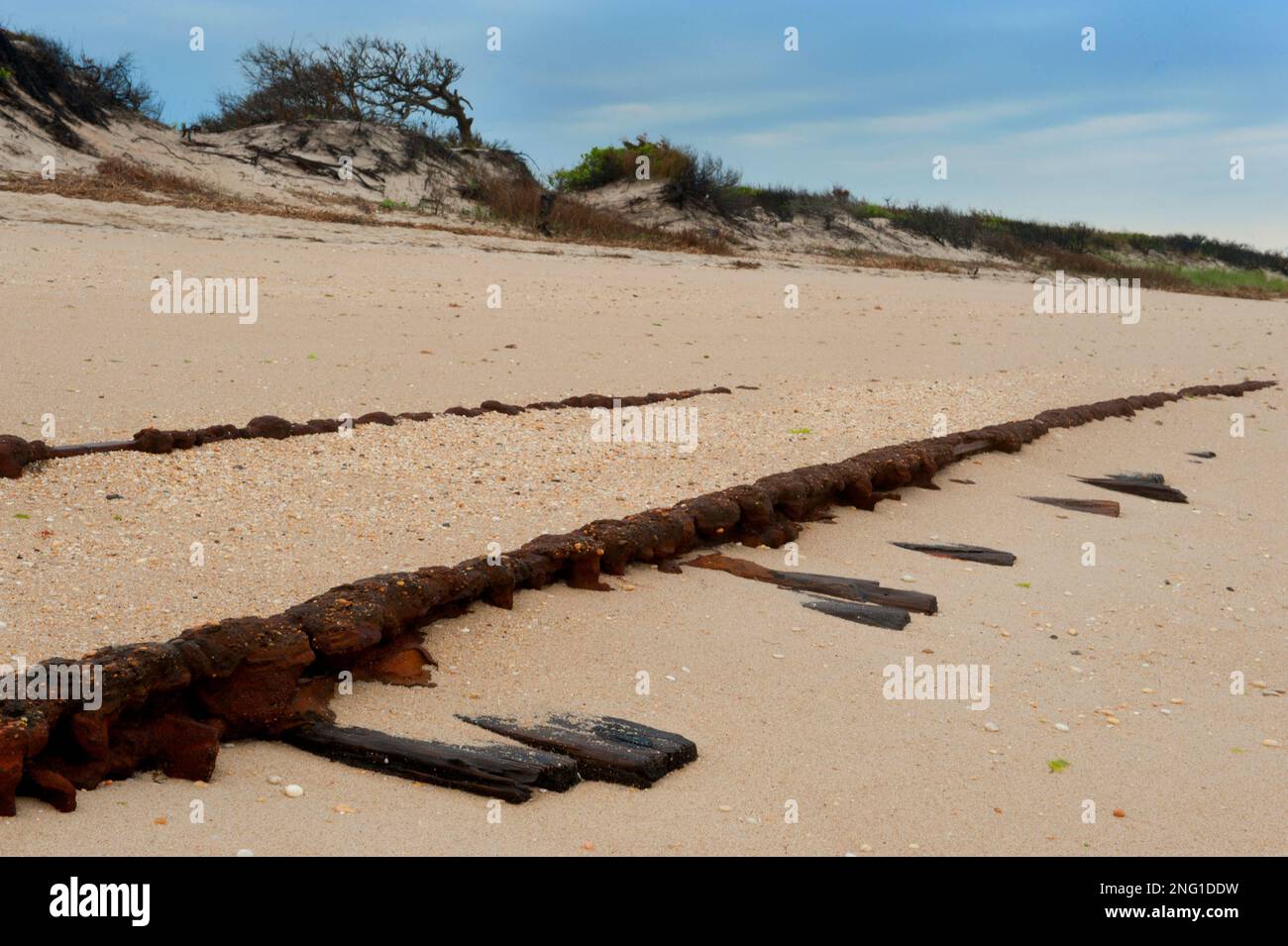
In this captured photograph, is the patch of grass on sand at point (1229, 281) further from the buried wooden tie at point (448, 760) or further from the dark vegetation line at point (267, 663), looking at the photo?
the buried wooden tie at point (448, 760)

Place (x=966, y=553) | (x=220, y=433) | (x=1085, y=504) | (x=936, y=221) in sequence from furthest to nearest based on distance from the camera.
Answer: (x=936, y=221) → (x=1085, y=504) → (x=220, y=433) → (x=966, y=553)

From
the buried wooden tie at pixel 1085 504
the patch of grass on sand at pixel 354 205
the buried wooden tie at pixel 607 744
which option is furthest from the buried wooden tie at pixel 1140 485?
the patch of grass on sand at pixel 354 205

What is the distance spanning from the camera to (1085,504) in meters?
7.05

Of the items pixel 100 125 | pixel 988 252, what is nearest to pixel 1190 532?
pixel 100 125

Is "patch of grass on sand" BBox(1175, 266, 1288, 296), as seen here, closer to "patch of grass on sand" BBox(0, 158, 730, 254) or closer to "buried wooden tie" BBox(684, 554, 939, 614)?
"patch of grass on sand" BBox(0, 158, 730, 254)

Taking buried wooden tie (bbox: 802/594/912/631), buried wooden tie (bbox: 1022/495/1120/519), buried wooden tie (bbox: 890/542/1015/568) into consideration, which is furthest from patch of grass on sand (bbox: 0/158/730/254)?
Answer: buried wooden tie (bbox: 802/594/912/631)

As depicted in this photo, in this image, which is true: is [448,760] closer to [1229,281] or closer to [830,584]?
[830,584]

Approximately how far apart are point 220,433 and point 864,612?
10.6ft

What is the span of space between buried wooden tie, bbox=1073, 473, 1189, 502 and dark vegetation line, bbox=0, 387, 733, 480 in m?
3.01

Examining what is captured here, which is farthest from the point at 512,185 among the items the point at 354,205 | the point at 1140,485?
the point at 1140,485

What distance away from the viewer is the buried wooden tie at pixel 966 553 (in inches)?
230

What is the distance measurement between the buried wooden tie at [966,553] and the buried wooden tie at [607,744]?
2690 millimetres

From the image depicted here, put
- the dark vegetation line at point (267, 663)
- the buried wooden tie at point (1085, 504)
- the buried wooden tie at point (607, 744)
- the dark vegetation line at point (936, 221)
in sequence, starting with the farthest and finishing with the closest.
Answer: the dark vegetation line at point (936, 221)
the buried wooden tie at point (1085, 504)
the buried wooden tie at point (607, 744)
the dark vegetation line at point (267, 663)

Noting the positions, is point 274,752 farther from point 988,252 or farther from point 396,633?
point 988,252
